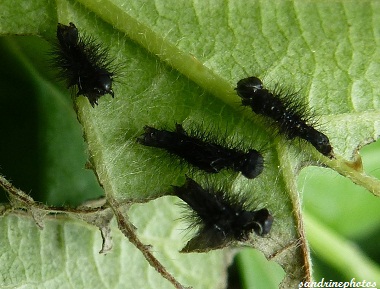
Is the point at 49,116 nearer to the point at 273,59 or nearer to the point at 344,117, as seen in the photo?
the point at 273,59

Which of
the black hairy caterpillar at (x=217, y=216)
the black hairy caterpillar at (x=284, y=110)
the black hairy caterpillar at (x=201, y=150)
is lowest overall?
the black hairy caterpillar at (x=217, y=216)

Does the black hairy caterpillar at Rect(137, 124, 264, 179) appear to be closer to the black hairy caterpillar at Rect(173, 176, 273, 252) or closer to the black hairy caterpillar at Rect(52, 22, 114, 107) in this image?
the black hairy caterpillar at Rect(173, 176, 273, 252)

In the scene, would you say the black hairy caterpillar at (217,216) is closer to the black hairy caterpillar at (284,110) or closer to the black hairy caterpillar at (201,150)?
the black hairy caterpillar at (201,150)

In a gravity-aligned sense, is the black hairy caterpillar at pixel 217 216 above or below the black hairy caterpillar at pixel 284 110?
below

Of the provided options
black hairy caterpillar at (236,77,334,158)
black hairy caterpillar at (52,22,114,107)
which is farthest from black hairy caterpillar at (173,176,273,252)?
black hairy caterpillar at (52,22,114,107)

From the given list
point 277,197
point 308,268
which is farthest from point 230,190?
point 308,268

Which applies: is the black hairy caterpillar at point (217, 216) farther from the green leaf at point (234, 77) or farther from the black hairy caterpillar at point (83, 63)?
the black hairy caterpillar at point (83, 63)

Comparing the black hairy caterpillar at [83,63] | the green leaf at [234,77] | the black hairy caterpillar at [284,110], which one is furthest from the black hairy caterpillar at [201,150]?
the black hairy caterpillar at [83,63]
